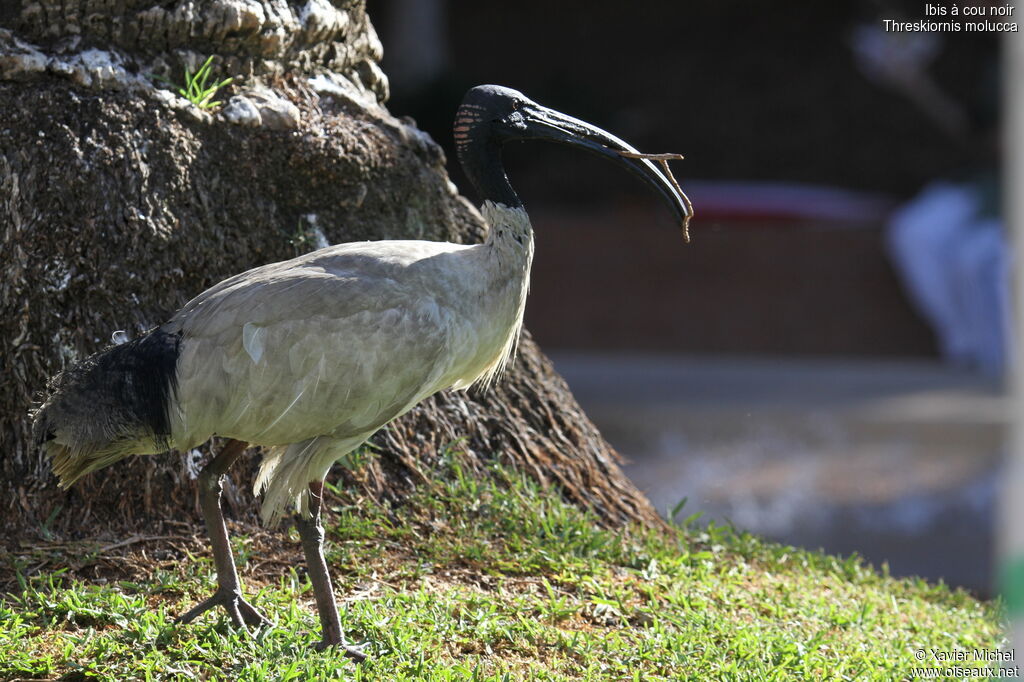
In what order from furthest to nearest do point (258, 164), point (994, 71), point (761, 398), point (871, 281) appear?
point (994, 71) < point (871, 281) < point (761, 398) < point (258, 164)

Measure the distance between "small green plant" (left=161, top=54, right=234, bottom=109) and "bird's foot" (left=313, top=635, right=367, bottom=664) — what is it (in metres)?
2.03

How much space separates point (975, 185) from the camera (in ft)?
43.6

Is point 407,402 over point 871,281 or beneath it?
over

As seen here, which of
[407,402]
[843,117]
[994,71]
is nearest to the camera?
[407,402]

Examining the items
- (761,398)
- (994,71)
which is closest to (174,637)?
(761,398)

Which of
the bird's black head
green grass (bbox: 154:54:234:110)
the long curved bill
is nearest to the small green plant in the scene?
green grass (bbox: 154:54:234:110)

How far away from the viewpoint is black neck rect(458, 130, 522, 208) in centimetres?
421

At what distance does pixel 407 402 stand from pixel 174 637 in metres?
1.01

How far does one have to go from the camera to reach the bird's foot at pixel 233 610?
4137 millimetres

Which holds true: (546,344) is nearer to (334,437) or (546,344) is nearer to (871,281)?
(871,281)

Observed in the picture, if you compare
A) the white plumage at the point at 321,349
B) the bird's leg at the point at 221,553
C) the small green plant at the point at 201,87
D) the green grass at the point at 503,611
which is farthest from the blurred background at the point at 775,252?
the small green plant at the point at 201,87

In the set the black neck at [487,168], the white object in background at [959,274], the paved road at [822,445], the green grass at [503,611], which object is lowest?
the paved road at [822,445]

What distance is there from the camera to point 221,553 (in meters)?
4.14

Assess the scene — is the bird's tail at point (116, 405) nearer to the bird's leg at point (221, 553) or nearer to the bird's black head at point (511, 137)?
the bird's leg at point (221, 553)
